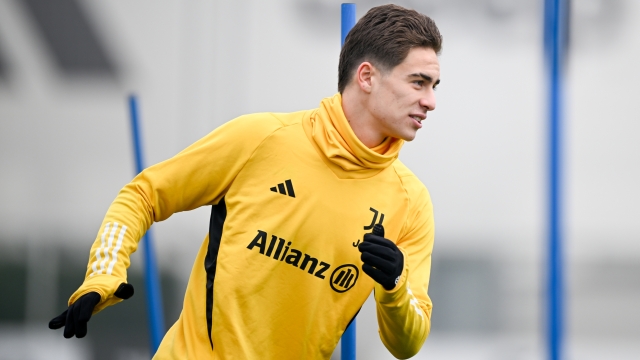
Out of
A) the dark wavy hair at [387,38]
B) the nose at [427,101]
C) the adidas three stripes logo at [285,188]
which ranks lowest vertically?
the adidas three stripes logo at [285,188]

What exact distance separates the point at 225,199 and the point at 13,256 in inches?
114

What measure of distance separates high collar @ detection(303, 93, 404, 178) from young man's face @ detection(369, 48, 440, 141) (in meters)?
0.05

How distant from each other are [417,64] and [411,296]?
47 centimetres

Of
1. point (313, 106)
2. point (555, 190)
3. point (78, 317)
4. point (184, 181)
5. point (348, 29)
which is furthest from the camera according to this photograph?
point (313, 106)

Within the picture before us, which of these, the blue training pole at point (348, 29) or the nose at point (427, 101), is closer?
the nose at point (427, 101)

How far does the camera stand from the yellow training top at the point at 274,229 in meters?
1.69

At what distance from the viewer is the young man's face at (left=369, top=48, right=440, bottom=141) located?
5.53 ft

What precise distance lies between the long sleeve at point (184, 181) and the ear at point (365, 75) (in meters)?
0.20

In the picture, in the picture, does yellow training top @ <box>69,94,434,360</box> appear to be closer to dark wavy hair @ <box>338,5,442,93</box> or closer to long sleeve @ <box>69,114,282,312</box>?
long sleeve @ <box>69,114,282,312</box>

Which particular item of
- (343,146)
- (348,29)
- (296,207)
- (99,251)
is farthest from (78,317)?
(348,29)

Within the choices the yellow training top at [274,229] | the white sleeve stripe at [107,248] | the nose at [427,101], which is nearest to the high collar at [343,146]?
the yellow training top at [274,229]

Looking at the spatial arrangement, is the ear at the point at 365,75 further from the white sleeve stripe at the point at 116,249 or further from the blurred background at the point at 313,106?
the blurred background at the point at 313,106

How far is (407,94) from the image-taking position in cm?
168

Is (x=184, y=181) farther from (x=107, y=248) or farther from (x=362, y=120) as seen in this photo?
(x=362, y=120)
